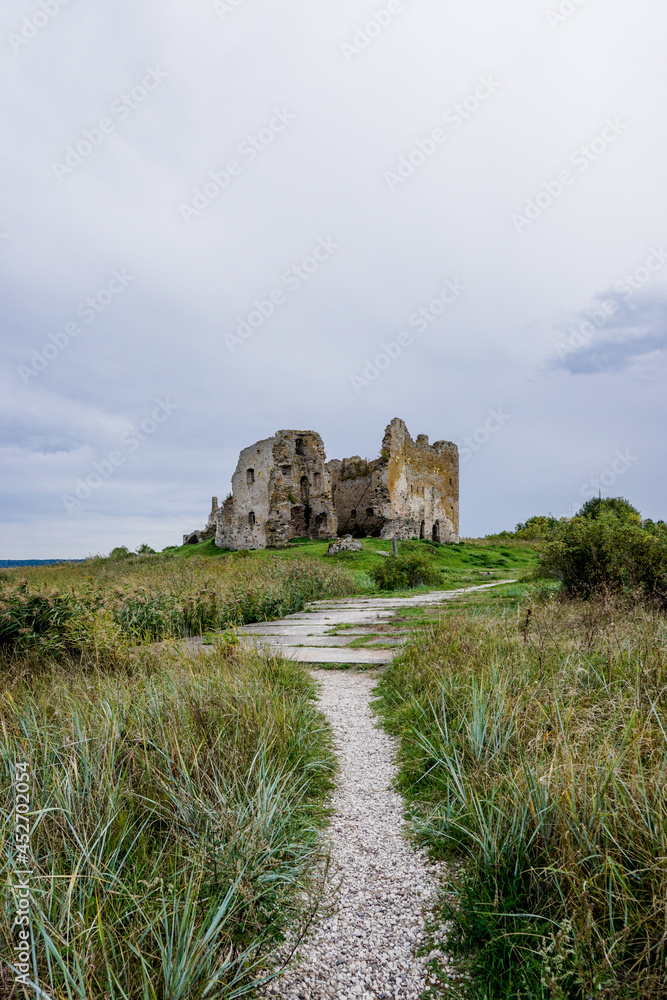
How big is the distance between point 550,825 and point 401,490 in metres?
28.6

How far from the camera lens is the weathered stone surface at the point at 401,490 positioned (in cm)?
2952

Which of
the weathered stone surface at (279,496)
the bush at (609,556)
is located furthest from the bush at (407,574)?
the weathered stone surface at (279,496)

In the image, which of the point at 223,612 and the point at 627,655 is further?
the point at 223,612

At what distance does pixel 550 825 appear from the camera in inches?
77.0

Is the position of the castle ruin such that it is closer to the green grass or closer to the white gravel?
the green grass

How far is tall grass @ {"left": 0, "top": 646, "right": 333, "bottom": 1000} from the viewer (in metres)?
1.59

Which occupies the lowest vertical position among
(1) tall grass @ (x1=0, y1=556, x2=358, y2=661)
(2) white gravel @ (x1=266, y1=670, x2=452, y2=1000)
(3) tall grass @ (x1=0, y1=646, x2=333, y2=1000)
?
(2) white gravel @ (x1=266, y1=670, x2=452, y2=1000)

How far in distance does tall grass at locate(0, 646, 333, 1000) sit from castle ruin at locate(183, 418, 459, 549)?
23831 mm

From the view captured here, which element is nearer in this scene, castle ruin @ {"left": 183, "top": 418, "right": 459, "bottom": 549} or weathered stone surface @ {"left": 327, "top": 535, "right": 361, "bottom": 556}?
weathered stone surface @ {"left": 327, "top": 535, "right": 361, "bottom": 556}

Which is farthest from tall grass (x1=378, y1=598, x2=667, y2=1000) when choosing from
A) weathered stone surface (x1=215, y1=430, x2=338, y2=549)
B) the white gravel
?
weathered stone surface (x1=215, y1=430, x2=338, y2=549)

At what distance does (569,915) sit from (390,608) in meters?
7.60

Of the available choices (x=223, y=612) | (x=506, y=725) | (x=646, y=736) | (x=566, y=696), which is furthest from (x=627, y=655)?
(x=223, y=612)

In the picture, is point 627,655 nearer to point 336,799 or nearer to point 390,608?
point 336,799

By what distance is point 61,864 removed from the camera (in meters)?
1.99
